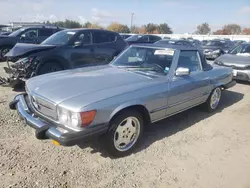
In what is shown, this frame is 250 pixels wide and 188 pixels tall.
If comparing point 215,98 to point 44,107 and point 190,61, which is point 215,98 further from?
point 44,107

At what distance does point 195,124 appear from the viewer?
15.4ft

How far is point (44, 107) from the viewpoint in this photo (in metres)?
3.10

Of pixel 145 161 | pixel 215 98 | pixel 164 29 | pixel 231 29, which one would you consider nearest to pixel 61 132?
pixel 145 161

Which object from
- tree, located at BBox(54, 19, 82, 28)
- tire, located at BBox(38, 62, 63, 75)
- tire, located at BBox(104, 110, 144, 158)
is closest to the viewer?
tire, located at BBox(104, 110, 144, 158)

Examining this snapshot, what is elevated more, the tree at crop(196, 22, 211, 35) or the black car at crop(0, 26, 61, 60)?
the tree at crop(196, 22, 211, 35)

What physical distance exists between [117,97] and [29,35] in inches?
425

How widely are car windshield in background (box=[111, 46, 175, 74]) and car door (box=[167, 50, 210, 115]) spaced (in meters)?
0.22

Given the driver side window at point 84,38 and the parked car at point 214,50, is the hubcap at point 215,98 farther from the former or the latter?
the parked car at point 214,50

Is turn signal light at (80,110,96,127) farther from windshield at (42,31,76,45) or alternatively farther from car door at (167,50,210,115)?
windshield at (42,31,76,45)

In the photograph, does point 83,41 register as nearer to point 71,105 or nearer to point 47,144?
point 47,144

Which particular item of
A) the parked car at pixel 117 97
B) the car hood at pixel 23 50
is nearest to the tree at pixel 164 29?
the car hood at pixel 23 50

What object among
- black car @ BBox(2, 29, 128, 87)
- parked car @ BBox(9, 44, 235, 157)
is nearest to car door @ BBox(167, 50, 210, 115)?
parked car @ BBox(9, 44, 235, 157)

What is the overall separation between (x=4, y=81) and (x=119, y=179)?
479 centimetres

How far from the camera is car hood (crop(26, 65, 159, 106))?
118 inches
